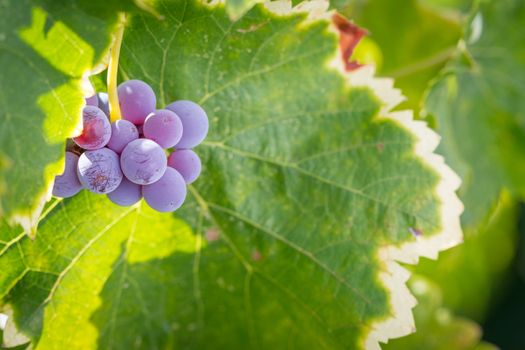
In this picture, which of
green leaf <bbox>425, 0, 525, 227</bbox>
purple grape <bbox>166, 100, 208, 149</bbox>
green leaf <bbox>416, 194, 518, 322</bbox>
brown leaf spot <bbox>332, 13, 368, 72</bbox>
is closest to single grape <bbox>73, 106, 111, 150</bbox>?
purple grape <bbox>166, 100, 208, 149</bbox>

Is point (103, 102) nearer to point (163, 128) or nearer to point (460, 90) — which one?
point (163, 128)

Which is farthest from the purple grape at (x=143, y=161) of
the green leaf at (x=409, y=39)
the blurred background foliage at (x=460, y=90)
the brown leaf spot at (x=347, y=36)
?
the green leaf at (x=409, y=39)

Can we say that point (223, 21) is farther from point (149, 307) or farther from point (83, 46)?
point (149, 307)

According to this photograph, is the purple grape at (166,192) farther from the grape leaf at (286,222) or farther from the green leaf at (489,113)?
the green leaf at (489,113)

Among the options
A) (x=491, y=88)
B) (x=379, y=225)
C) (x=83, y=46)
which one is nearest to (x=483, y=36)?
(x=491, y=88)

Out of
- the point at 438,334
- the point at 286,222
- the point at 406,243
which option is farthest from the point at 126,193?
the point at 438,334

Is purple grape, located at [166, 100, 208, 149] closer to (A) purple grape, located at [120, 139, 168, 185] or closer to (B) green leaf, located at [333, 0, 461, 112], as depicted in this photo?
(A) purple grape, located at [120, 139, 168, 185]
